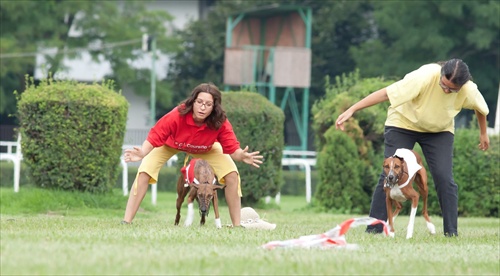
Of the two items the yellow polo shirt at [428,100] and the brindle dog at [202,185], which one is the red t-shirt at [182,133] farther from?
the yellow polo shirt at [428,100]

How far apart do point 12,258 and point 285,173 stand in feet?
85.3

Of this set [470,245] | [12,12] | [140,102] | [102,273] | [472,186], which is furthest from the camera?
[140,102]

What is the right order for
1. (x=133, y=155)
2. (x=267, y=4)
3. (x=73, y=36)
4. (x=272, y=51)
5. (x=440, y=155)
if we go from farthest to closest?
(x=267, y=4) < (x=73, y=36) < (x=272, y=51) < (x=440, y=155) < (x=133, y=155)

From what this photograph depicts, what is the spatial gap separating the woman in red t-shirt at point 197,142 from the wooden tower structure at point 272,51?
103 feet

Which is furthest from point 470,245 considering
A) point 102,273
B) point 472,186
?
point 472,186

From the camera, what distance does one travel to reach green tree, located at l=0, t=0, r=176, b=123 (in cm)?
4284

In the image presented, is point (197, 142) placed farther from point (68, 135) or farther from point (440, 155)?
point (68, 135)

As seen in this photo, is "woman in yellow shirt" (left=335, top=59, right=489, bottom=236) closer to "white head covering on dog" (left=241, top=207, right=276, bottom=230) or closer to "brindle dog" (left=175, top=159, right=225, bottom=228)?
"white head covering on dog" (left=241, top=207, right=276, bottom=230)

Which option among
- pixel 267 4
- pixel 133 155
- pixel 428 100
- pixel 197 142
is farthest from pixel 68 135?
pixel 267 4

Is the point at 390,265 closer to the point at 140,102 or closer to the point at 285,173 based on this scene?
the point at 285,173

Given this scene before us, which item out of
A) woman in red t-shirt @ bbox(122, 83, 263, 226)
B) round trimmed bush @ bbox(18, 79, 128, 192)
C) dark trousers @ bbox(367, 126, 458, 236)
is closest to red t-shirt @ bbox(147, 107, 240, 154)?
woman in red t-shirt @ bbox(122, 83, 263, 226)

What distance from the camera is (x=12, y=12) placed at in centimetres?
4256

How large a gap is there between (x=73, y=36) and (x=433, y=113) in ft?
118

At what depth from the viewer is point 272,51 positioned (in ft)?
146
